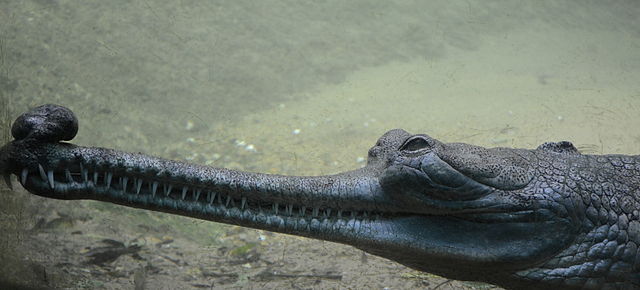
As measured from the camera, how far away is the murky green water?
470cm

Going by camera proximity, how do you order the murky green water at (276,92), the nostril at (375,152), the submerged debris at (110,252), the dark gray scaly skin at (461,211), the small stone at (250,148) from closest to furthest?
the dark gray scaly skin at (461,211) < the nostril at (375,152) < the submerged debris at (110,252) < the murky green water at (276,92) < the small stone at (250,148)

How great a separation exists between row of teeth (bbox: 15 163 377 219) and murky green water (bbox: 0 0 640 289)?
3.65ft

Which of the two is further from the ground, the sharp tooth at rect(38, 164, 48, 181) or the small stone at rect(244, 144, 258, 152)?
the sharp tooth at rect(38, 164, 48, 181)

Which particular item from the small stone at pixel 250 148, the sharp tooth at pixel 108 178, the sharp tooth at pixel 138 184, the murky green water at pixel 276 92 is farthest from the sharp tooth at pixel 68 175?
the small stone at pixel 250 148

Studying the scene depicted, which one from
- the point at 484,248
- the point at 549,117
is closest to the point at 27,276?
the point at 484,248

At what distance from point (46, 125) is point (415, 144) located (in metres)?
1.90

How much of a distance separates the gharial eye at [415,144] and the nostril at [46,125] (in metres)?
1.75

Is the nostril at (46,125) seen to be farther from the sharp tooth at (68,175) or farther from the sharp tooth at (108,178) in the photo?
the sharp tooth at (108,178)

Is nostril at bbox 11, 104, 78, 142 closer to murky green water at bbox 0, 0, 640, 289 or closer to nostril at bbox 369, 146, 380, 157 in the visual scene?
murky green water at bbox 0, 0, 640, 289

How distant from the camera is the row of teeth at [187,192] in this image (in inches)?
110

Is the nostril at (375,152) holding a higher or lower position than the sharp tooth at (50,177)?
higher

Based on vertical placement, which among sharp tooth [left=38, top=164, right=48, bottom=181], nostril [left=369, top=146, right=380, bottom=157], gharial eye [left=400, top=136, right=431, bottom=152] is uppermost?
gharial eye [left=400, top=136, right=431, bottom=152]

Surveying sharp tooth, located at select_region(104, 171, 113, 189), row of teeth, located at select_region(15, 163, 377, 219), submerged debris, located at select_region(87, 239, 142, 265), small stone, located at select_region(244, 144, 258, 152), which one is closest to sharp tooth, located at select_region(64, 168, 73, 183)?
row of teeth, located at select_region(15, 163, 377, 219)

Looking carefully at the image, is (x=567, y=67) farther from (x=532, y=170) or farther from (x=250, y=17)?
(x=532, y=170)
